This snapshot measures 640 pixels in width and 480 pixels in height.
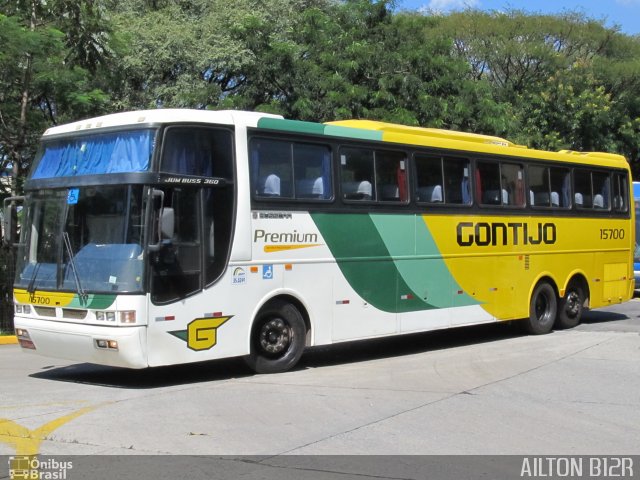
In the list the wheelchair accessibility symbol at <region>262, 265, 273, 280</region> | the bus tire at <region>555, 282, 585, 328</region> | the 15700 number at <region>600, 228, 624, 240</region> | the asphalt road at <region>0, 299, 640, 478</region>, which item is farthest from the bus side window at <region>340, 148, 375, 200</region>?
the 15700 number at <region>600, 228, 624, 240</region>

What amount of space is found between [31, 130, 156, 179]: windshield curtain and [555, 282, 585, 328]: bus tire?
32.5 ft

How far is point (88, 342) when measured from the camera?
9.34m

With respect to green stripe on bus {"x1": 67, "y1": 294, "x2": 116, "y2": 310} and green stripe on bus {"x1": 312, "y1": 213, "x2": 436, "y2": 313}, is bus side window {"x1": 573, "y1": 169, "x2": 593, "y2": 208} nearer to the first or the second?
green stripe on bus {"x1": 312, "y1": 213, "x2": 436, "y2": 313}

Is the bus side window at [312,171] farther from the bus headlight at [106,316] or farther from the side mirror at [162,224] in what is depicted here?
the bus headlight at [106,316]

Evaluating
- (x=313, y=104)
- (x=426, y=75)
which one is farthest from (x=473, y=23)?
(x=313, y=104)

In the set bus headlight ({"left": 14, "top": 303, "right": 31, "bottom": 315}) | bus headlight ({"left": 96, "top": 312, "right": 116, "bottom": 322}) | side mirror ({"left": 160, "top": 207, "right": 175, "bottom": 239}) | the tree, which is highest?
the tree

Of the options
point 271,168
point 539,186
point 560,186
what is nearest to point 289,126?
point 271,168

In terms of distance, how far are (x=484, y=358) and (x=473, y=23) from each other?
2623cm

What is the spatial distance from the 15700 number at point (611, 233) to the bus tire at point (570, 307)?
1.28m

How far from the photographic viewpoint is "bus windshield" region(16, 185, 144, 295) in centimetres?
925

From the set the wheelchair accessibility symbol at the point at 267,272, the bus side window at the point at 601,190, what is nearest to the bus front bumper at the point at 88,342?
the wheelchair accessibility symbol at the point at 267,272

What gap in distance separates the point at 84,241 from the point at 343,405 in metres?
3.73

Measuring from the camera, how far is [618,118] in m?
33.1

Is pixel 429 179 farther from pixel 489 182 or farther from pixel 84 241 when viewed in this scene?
pixel 84 241
